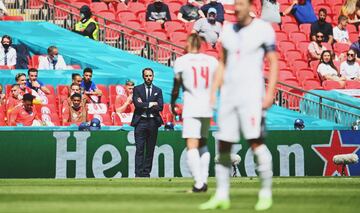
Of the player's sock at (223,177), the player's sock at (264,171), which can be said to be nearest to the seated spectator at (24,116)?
the player's sock at (223,177)

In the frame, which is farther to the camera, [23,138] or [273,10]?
[273,10]

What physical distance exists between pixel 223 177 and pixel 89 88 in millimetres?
13228

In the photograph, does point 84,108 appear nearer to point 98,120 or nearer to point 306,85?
point 98,120

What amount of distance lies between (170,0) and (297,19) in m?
4.03

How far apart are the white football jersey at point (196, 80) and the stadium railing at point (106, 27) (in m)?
12.0

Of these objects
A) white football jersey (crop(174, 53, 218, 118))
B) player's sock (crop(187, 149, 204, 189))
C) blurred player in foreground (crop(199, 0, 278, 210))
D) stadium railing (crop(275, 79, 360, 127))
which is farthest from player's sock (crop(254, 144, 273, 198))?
stadium railing (crop(275, 79, 360, 127))

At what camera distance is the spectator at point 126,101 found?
25.0 m

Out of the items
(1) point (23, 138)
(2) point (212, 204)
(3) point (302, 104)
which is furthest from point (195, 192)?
(3) point (302, 104)

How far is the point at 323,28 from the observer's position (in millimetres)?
31328

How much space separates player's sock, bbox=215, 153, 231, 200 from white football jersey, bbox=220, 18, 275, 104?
2.23 feet

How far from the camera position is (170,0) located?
30.9 metres

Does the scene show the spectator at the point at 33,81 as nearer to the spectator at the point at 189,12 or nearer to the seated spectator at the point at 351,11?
the spectator at the point at 189,12

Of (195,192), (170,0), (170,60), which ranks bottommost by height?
(195,192)

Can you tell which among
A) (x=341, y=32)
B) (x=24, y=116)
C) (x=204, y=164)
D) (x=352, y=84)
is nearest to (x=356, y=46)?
(x=341, y=32)
